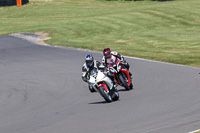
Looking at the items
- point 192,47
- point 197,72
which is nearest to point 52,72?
point 197,72

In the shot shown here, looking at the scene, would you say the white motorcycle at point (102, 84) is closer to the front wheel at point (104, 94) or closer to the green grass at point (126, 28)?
the front wheel at point (104, 94)

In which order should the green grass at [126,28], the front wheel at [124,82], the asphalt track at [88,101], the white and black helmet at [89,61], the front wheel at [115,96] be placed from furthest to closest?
the green grass at [126,28]
the front wheel at [124,82]
the front wheel at [115,96]
the white and black helmet at [89,61]
the asphalt track at [88,101]

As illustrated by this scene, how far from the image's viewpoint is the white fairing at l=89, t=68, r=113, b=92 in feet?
47.6

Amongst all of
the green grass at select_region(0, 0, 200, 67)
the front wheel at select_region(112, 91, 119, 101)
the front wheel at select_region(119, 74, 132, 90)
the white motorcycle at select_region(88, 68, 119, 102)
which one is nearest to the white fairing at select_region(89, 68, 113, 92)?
the white motorcycle at select_region(88, 68, 119, 102)

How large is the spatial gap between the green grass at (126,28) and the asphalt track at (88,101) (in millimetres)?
5919

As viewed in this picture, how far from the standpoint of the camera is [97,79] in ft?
47.6

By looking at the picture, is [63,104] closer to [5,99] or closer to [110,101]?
[110,101]

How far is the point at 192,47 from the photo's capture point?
32.3 m

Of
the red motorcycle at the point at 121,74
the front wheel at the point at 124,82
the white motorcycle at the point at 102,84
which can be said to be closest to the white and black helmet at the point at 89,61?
the white motorcycle at the point at 102,84

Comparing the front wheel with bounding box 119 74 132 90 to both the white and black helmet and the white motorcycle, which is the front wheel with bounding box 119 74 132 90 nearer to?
the white motorcycle

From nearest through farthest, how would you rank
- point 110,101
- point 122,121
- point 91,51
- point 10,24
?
point 122,121, point 110,101, point 91,51, point 10,24

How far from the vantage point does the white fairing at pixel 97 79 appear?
14500 millimetres

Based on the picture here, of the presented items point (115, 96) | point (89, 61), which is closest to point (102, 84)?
point (115, 96)

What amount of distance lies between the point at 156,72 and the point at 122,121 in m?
10.1
